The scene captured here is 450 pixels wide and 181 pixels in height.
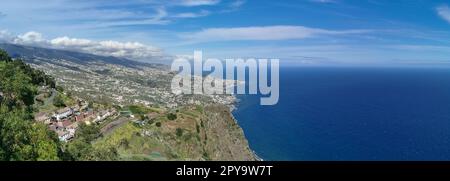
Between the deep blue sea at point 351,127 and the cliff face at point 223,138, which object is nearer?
the cliff face at point 223,138

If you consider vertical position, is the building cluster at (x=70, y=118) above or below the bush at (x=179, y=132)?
above

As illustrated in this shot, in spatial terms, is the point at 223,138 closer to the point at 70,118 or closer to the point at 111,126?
the point at 111,126

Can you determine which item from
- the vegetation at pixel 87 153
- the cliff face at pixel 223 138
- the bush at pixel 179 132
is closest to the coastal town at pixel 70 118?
the bush at pixel 179 132

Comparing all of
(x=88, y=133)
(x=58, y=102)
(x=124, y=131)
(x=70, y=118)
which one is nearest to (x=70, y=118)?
(x=70, y=118)

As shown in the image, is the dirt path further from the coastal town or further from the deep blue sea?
the deep blue sea

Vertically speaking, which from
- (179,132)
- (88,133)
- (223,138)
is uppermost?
(88,133)

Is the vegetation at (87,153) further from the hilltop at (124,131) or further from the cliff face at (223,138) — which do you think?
the cliff face at (223,138)

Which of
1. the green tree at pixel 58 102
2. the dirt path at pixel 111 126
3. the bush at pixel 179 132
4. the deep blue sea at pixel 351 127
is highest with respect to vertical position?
the green tree at pixel 58 102

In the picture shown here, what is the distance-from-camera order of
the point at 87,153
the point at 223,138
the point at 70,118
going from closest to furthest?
the point at 87,153
the point at 70,118
the point at 223,138
